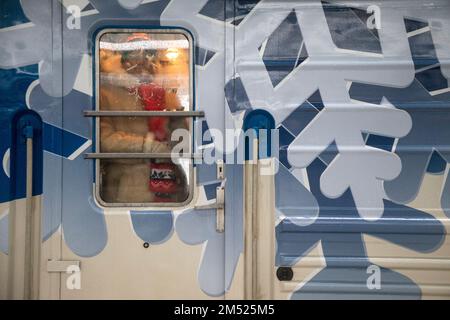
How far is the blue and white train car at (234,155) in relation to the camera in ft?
7.29

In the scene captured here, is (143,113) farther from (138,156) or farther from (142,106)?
(138,156)

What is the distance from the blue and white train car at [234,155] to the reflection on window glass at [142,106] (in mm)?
11

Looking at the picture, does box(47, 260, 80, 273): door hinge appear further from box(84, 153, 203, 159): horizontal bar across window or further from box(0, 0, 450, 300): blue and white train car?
box(84, 153, 203, 159): horizontal bar across window

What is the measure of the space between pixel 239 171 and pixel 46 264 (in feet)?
3.55

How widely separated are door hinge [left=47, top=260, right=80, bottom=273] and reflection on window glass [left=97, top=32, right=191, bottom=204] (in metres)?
0.35

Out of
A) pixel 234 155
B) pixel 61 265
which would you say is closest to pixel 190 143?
pixel 234 155

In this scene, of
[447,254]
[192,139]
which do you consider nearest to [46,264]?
[192,139]

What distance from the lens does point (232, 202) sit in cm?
226

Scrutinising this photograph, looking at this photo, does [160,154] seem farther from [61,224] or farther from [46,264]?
[46,264]

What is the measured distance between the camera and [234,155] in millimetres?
2256

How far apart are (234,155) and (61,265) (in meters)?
1.03

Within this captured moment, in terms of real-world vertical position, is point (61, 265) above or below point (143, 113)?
below

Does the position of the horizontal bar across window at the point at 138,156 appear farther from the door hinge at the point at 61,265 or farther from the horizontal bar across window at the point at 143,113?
the door hinge at the point at 61,265

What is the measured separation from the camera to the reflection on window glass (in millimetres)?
2287
